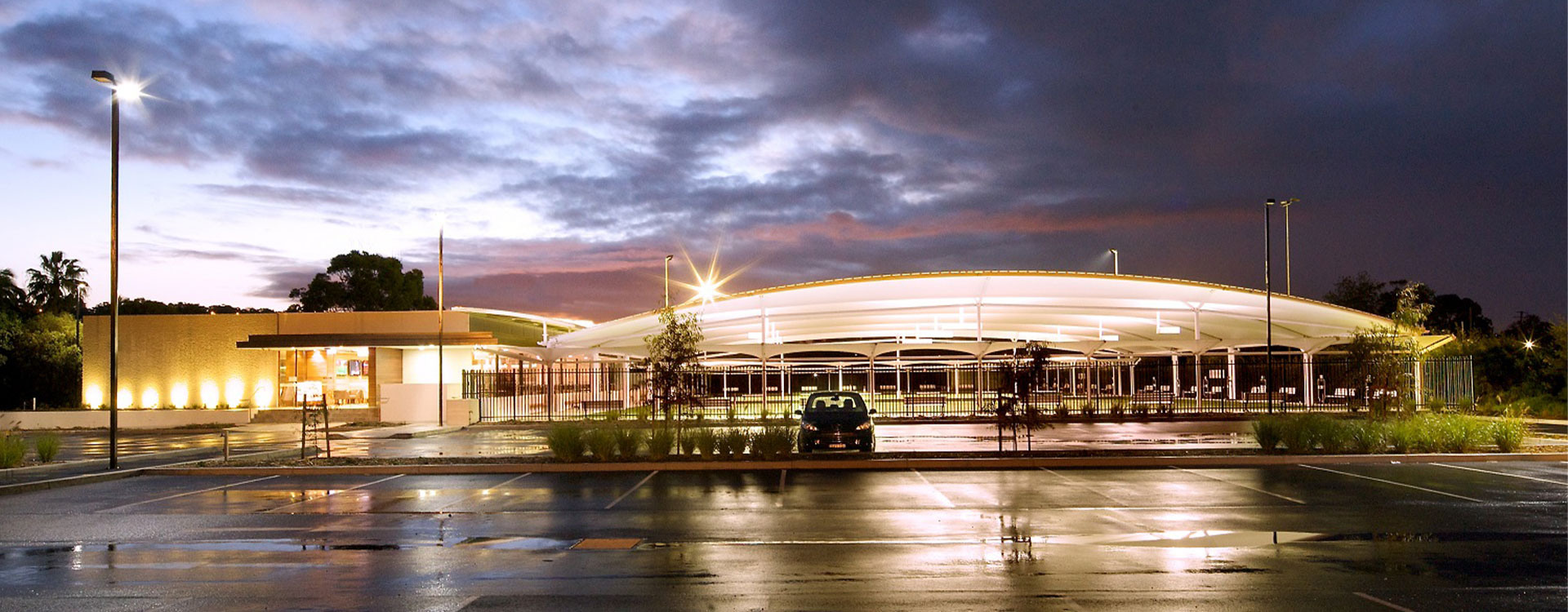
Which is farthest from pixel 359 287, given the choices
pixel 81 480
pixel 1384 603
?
pixel 1384 603

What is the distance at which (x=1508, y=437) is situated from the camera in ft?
74.4

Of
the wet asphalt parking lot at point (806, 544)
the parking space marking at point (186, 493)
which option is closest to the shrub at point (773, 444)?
the wet asphalt parking lot at point (806, 544)

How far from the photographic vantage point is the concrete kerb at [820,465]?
806 inches

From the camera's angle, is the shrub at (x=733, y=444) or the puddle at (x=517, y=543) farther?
the shrub at (x=733, y=444)

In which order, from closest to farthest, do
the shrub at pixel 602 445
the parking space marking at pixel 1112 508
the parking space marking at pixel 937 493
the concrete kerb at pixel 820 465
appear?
the parking space marking at pixel 1112 508 → the parking space marking at pixel 937 493 → the concrete kerb at pixel 820 465 → the shrub at pixel 602 445

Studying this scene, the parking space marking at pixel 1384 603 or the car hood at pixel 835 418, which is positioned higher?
the car hood at pixel 835 418

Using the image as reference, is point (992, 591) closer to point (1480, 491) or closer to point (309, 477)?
point (1480, 491)

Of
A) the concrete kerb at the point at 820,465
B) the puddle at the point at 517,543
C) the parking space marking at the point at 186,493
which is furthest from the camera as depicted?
the concrete kerb at the point at 820,465

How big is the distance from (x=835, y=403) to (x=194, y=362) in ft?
116

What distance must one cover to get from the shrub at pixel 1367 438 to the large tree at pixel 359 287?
71.2m

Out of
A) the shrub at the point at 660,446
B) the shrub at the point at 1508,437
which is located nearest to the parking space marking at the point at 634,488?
the shrub at the point at 660,446

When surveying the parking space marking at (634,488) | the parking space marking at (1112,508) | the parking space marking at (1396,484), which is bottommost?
the parking space marking at (1396,484)

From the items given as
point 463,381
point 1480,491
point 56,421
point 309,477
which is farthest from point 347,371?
point 1480,491

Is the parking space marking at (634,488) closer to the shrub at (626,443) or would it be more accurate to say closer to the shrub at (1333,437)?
the shrub at (626,443)
